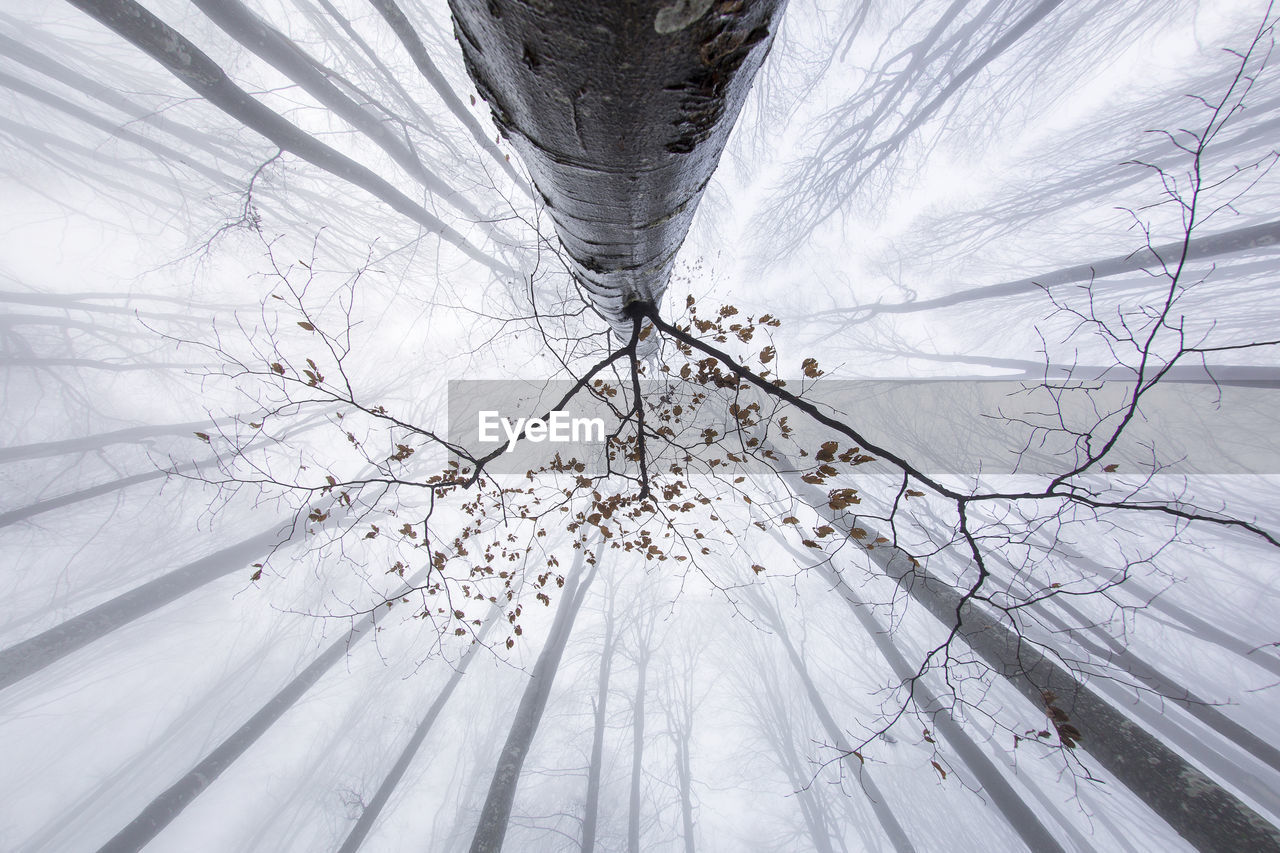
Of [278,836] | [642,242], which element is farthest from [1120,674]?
[278,836]

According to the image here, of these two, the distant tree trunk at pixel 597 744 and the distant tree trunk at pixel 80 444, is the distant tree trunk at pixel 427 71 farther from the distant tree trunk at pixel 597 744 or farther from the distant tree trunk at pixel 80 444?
the distant tree trunk at pixel 597 744

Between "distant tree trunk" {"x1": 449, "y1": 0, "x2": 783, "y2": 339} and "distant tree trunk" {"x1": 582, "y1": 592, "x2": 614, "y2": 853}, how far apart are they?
10.3 meters

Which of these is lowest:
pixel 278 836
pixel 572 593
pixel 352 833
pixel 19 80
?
pixel 278 836

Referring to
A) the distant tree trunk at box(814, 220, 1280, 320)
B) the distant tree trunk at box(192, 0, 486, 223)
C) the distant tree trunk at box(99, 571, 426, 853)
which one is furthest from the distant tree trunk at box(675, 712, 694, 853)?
the distant tree trunk at box(192, 0, 486, 223)

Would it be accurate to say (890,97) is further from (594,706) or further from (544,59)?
(594,706)

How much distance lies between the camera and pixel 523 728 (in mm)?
5977

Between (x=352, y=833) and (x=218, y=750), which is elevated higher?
(x=218, y=750)

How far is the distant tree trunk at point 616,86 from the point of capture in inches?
16.1

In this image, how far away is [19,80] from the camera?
6262 mm

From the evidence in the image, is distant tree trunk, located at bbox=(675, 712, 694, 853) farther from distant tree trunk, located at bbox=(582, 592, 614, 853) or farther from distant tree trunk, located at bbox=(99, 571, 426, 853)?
distant tree trunk, located at bbox=(99, 571, 426, 853)

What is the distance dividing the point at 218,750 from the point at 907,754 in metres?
11.4

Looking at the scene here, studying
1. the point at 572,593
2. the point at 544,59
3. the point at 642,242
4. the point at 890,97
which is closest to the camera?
the point at 544,59

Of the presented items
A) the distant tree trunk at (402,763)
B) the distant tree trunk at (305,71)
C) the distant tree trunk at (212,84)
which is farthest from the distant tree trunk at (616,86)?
the distant tree trunk at (402,763)

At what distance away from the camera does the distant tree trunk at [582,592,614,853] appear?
8.48 m
